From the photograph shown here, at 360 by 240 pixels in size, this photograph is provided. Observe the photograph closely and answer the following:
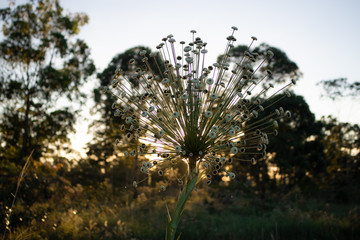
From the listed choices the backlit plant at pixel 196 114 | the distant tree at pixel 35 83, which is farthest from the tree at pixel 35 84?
the backlit plant at pixel 196 114

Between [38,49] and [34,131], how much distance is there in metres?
5.16

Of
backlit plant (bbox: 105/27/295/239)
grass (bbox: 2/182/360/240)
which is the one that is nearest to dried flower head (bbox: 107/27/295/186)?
backlit plant (bbox: 105/27/295/239)

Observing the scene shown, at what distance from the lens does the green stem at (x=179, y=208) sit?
7.77 ft

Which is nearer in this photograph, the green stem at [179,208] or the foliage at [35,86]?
the green stem at [179,208]

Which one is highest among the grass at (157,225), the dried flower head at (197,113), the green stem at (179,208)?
the dried flower head at (197,113)

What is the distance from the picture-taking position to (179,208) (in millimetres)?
2434

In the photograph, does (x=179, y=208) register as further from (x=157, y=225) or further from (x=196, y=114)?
(x=157, y=225)

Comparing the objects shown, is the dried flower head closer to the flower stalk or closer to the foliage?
the flower stalk

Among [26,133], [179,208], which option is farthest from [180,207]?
[26,133]

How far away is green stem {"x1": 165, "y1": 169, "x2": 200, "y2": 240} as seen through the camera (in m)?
2.37

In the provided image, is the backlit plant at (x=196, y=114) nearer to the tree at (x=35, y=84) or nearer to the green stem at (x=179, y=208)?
the green stem at (x=179, y=208)

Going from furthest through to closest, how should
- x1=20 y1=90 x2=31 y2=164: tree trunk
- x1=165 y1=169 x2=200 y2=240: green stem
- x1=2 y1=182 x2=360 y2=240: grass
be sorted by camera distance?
x1=20 y1=90 x2=31 y2=164: tree trunk < x1=2 y1=182 x2=360 y2=240: grass < x1=165 y1=169 x2=200 y2=240: green stem

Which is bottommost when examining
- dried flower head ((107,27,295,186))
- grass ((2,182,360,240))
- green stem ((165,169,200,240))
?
grass ((2,182,360,240))

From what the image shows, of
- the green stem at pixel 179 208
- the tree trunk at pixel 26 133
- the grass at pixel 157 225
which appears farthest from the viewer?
the tree trunk at pixel 26 133
